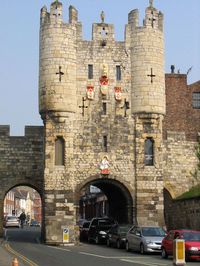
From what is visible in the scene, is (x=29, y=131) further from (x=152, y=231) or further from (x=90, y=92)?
(x=152, y=231)

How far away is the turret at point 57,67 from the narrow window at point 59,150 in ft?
4.79

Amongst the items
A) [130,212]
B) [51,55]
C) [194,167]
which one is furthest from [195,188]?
[51,55]

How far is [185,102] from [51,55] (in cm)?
1710

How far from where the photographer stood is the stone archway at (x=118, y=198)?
1549 inches

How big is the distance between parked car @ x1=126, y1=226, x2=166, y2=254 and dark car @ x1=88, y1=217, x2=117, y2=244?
732cm

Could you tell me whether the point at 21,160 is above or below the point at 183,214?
above

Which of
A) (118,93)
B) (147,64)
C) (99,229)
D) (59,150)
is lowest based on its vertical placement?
(99,229)

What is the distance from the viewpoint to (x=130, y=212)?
1553 inches

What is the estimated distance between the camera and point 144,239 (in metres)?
29.4

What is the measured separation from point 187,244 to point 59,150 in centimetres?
1518

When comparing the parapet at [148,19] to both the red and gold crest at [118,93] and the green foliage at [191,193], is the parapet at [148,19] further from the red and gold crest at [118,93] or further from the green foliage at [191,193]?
the green foliage at [191,193]

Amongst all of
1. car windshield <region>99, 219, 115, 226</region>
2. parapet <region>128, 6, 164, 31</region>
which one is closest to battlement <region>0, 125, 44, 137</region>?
car windshield <region>99, 219, 115, 226</region>

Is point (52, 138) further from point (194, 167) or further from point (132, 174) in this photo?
point (194, 167)

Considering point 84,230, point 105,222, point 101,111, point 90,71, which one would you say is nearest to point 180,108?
point 101,111
